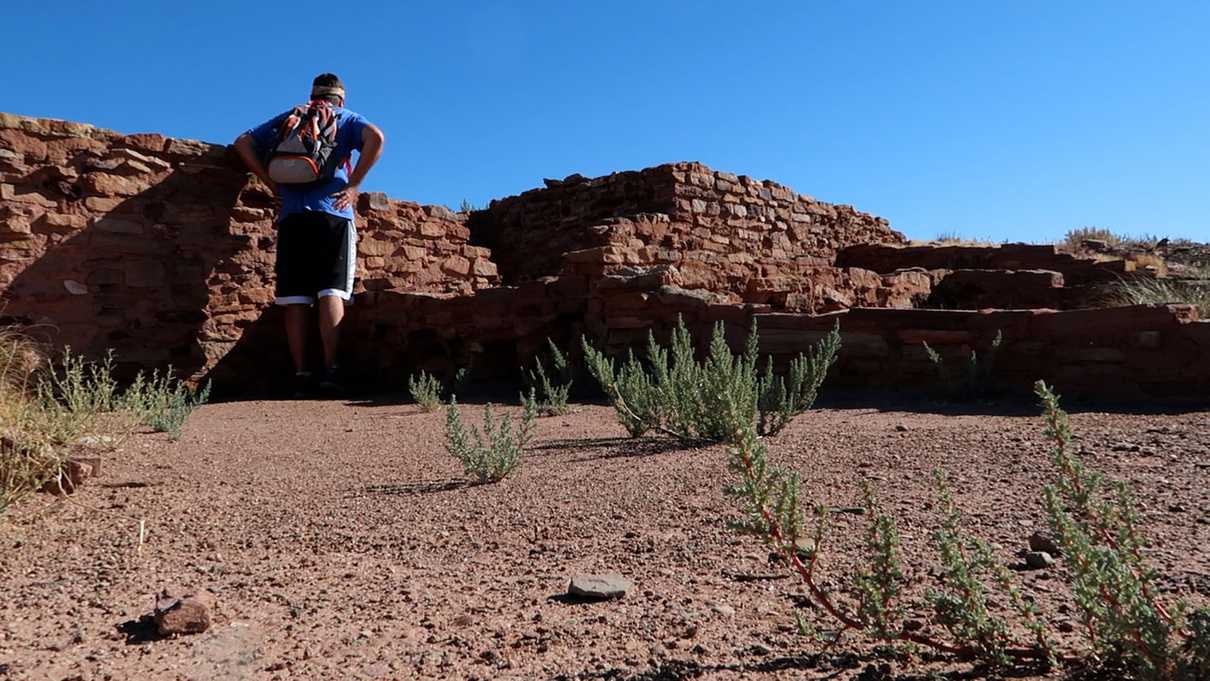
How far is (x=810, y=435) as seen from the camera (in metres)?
3.68

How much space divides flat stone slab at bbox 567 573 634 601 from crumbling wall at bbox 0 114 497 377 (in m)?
5.67

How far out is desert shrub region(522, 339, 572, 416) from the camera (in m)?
4.97

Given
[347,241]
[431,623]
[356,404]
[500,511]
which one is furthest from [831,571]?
[347,241]

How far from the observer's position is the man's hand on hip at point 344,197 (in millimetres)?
6285

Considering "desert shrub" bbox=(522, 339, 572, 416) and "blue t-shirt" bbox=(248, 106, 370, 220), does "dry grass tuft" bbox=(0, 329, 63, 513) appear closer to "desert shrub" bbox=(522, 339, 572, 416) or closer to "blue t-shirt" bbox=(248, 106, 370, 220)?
"desert shrub" bbox=(522, 339, 572, 416)

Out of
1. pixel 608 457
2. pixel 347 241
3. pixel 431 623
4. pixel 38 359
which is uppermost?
pixel 347 241

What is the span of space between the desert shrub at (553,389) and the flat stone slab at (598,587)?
7.00ft

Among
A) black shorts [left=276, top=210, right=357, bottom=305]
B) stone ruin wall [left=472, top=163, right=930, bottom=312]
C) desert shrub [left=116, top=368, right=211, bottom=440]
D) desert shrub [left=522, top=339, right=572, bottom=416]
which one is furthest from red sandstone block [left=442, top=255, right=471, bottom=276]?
desert shrub [left=116, top=368, right=211, bottom=440]

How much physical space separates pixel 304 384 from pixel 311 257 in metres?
0.98

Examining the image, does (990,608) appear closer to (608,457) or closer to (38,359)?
(608,457)

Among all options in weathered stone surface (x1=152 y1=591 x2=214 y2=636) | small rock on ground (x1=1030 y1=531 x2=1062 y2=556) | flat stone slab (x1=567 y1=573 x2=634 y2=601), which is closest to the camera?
weathered stone surface (x1=152 y1=591 x2=214 y2=636)

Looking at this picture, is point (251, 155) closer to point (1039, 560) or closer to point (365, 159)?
point (365, 159)

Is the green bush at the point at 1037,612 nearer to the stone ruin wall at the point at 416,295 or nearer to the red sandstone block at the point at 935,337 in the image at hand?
the stone ruin wall at the point at 416,295

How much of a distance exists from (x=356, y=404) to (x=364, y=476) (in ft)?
9.00
